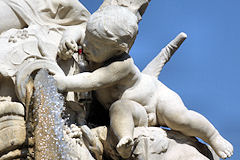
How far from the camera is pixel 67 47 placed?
396cm

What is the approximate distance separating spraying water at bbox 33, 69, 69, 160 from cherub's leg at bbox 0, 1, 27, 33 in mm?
844

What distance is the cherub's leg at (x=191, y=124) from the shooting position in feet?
13.2

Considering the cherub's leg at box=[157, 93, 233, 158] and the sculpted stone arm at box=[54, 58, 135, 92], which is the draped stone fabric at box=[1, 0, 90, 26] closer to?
the sculpted stone arm at box=[54, 58, 135, 92]

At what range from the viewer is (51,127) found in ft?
11.5

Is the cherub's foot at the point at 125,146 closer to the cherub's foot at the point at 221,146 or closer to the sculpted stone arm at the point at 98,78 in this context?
the sculpted stone arm at the point at 98,78

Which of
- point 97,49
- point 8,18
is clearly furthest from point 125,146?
point 8,18

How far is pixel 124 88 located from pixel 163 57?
3.73 feet

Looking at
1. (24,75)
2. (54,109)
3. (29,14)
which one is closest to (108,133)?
(54,109)

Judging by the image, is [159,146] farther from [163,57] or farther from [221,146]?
[163,57]

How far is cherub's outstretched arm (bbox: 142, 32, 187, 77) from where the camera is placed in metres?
4.98

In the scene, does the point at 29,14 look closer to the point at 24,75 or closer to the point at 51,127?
the point at 24,75

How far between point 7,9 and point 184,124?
1786 millimetres

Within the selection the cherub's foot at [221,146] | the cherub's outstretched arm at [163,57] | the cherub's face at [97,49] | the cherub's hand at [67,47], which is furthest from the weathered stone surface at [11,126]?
the cherub's outstretched arm at [163,57]

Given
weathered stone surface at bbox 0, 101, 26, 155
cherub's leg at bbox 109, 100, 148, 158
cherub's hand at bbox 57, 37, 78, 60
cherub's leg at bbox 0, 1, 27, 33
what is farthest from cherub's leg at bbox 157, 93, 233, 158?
cherub's leg at bbox 0, 1, 27, 33
